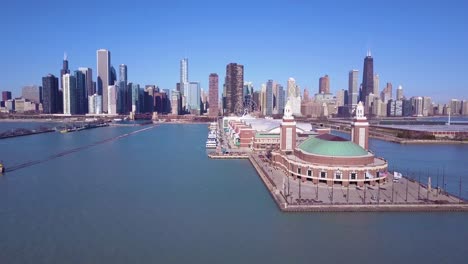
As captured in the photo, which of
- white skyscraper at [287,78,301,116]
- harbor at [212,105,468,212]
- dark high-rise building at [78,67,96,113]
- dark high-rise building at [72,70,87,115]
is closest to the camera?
harbor at [212,105,468,212]

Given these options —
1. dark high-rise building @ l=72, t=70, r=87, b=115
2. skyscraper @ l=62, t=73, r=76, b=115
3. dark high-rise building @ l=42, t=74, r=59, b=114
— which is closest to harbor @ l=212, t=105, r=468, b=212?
skyscraper @ l=62, t=73, r=76, b=115

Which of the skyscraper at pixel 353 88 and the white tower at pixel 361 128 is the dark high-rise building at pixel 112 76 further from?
the white tower at pixel 361 128

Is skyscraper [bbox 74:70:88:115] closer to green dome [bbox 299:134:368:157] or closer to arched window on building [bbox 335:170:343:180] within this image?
green dome [bbox 299:134:368:157]

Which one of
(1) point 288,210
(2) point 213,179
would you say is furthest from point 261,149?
(1) point 288,210

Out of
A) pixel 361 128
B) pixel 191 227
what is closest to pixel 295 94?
pixel 361 128

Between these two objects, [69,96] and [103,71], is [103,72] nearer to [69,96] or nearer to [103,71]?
[103,71]

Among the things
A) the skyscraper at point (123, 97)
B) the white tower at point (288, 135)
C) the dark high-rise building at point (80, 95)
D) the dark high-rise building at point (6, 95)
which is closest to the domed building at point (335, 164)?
the white tower at point (288, 135)
